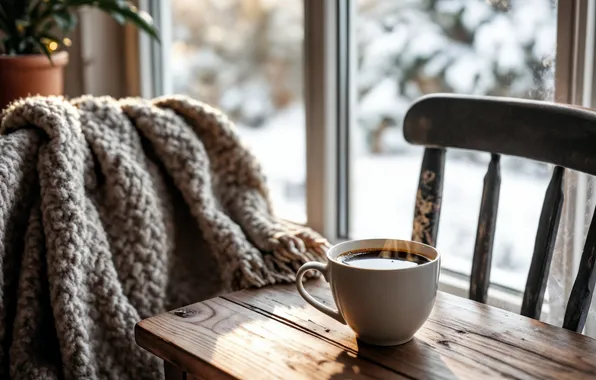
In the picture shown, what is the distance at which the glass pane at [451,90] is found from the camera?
107cm

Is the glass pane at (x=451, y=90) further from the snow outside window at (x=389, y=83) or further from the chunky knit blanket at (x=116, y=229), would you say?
the chunky knit blanket at (x=116, y=229)

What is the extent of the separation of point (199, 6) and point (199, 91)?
0.59ft

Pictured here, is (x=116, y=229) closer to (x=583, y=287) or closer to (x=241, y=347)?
(x=241, y=347)

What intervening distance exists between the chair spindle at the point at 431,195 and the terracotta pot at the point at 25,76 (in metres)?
0.70

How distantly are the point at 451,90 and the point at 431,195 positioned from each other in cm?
25

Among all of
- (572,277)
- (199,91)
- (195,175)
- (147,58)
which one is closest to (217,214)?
(195,175)

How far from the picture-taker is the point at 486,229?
38.1 inches

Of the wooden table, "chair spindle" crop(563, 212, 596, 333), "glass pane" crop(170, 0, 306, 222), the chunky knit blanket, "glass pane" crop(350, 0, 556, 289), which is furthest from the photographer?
"glass pane" crop(170, 0, 306, 222)

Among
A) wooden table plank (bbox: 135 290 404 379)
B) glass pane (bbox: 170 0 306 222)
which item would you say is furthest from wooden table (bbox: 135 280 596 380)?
glass pane (bbox: 170 0 306 222)

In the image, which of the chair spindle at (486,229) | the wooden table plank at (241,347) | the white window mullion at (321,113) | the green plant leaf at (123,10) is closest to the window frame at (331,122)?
the white window mullion at (321,113)

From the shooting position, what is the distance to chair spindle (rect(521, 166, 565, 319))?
2.93ft

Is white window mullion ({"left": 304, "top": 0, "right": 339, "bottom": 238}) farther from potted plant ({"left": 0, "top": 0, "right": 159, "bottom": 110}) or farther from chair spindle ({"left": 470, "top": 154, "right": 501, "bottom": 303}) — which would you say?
chair spindle ({"left": 470, "top": 154, "right": 501, "bottom": 303})

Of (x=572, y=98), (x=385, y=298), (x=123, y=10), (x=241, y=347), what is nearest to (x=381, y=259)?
(x=385, y=298)

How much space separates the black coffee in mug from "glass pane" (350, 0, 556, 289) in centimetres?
37
